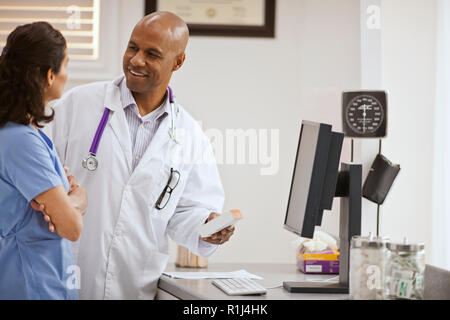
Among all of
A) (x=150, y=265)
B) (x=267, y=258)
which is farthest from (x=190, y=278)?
(x=267, y=258)

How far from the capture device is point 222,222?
1.55 m

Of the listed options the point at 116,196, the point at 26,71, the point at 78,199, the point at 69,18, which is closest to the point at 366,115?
the point at 116,196

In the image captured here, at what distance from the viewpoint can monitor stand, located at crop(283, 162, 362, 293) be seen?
1.52 m

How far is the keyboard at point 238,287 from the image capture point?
1497mm

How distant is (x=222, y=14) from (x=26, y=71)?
166 cm

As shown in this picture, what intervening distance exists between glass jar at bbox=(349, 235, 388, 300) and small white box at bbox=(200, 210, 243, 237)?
0.30 metres

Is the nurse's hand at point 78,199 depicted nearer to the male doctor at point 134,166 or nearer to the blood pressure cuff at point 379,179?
the male doctor at point 134,166

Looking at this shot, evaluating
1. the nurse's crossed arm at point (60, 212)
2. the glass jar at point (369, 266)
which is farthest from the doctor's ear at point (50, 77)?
the glass jar at point (369, 266)

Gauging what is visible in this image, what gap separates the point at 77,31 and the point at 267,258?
1.46 metres

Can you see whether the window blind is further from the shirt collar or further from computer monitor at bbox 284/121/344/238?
computer monitor at bbox 284/121/344/238

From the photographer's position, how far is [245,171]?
111 inches

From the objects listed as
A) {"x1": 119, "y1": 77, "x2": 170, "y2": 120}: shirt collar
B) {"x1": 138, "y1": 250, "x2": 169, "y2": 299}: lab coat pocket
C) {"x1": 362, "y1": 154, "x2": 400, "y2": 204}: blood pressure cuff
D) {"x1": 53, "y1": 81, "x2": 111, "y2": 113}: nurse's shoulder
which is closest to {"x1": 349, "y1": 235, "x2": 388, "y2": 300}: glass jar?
{"x1": 362, "y1": 154, "x2": 400, "y2": 204}: blood pressure cuff

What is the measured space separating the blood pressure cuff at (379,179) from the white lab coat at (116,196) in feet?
1.87

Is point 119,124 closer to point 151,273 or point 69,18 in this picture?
point 151,273
